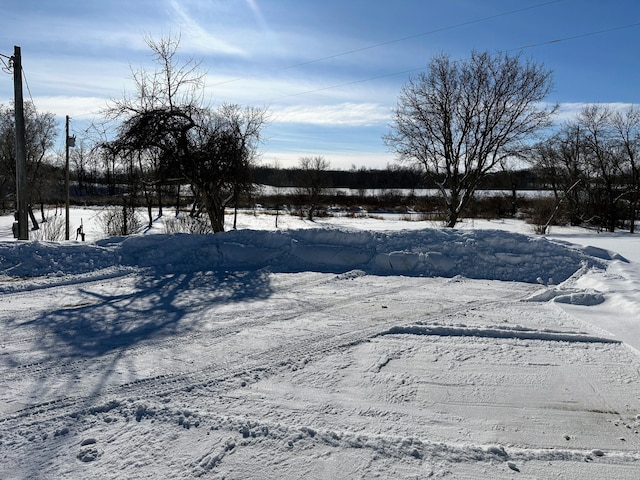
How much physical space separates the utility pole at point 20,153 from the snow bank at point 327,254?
2.86 metres

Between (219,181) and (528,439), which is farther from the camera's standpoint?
(219,181)

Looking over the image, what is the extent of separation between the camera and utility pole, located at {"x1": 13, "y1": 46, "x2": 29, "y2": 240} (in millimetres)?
11477

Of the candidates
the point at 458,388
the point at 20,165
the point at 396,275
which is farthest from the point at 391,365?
the point at 20,165

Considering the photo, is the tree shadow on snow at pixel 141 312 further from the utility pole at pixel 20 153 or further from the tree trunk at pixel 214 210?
the utility pole at pixel 20 153

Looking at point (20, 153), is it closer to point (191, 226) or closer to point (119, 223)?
point (191, 226)

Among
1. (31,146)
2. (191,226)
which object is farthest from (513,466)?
(31,146)

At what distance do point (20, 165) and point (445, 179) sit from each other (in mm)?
15991

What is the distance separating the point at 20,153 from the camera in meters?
11.5

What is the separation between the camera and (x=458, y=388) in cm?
416

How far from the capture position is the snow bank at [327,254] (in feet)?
29.2

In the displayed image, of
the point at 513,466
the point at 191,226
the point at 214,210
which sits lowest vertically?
the point at 513,466

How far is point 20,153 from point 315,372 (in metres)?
11.3

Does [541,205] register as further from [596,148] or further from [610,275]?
[610,275]

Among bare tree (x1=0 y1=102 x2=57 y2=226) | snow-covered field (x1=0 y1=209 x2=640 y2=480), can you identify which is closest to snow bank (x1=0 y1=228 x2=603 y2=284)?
snow-covered field (x1=0 y1=209 x2=640 y2=480)
